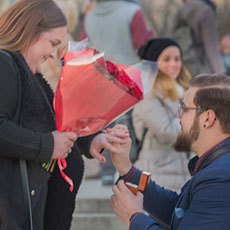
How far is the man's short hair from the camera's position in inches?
81.0

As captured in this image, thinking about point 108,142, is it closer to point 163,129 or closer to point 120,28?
point 163,129

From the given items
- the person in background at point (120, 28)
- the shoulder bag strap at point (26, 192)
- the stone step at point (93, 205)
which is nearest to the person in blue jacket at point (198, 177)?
the shoulder bag strap at point (26, 192)

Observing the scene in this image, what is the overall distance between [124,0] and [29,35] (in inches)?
131

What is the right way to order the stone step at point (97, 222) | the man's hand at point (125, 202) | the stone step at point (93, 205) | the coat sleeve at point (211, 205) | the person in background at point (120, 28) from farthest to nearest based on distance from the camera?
1. the person in background at point (120, 28)
2. the stone step at point (93, 205)
3. the stone step at point (97, 222)
4. the man's hand at point (125, 202)
5. the coat sleeve at point (211, 205)

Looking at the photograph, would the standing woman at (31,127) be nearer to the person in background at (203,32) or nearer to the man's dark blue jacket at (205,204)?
the man's dark blue jacket at (205,204)

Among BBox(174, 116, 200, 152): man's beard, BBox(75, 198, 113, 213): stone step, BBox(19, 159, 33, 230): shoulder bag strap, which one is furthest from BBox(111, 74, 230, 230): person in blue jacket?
BBox(75, 198, 113, 213): stone step

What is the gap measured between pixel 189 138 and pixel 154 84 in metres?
1.58

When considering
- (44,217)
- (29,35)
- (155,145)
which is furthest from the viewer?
(155,145)

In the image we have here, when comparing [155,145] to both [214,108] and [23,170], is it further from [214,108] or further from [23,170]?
[23,170]

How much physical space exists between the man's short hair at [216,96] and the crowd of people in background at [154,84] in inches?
0.9

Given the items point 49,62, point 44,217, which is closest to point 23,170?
point 44,217

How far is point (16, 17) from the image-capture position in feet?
6.79

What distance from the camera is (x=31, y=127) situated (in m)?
1.98

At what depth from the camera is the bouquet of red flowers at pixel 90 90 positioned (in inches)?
74.3
